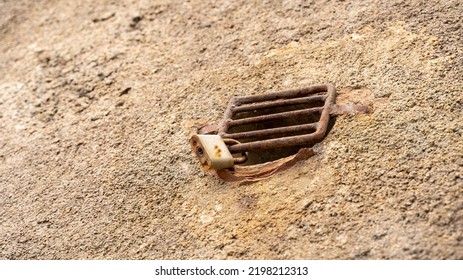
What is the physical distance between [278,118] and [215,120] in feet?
0.76

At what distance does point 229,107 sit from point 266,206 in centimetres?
46

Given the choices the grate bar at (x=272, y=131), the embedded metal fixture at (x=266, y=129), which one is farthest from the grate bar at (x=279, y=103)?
the grate bar at (x=272, y=131)

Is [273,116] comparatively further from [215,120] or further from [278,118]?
[215,120]

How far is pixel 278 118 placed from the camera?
181cm

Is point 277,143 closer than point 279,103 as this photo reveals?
Yes

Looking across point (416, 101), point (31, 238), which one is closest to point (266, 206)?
point (416, 101)

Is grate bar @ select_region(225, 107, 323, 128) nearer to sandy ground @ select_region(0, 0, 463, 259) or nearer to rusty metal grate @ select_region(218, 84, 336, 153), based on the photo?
rusty metal grate @ select_region(218, 84, 336, 153)

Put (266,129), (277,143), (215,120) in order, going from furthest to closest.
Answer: (215,120)
(266,129)
(277,143)

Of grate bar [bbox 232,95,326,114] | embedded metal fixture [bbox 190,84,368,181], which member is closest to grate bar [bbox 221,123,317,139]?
embedded metal fixture [bbox 190,84,368,181]

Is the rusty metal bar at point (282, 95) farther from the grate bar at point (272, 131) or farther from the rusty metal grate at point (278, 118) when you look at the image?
the grate bar at point (272, 131)

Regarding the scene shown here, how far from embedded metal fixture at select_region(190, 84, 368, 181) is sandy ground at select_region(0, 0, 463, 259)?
0.05 meters

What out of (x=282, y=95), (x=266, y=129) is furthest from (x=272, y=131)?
(x=282, y=95)

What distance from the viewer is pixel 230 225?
157cm
